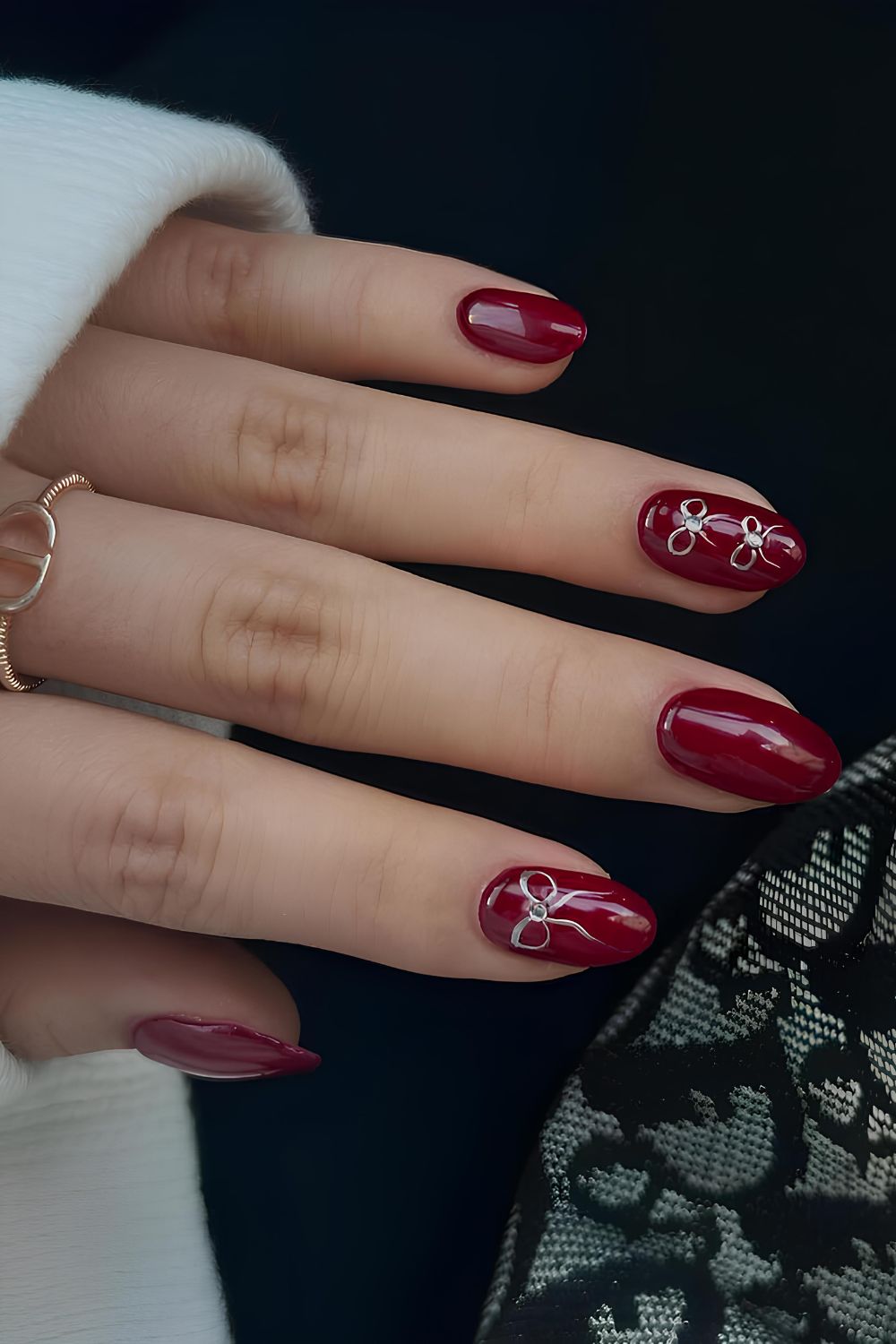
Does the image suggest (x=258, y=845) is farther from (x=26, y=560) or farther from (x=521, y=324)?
(x=521, y=324)

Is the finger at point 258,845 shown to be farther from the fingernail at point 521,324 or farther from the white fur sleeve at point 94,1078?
the fingernail at point 521,324

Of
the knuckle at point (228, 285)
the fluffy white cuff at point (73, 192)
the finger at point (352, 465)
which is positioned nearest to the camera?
the fluffy white cuff at point (73, 192)

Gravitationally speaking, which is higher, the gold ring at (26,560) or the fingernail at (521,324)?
the fingernail at (521,324)

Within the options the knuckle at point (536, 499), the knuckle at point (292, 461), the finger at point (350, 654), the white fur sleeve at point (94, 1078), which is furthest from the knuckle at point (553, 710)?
the white fur sleeve at point (94, 1078)

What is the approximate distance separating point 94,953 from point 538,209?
761 millimetres

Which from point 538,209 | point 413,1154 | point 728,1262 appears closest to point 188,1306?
point 413,1154

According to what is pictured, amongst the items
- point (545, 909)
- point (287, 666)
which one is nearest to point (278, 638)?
point (287, 666)

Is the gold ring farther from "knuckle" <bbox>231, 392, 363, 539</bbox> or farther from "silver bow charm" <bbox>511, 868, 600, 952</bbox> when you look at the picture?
"silver bow charm" <bbox>511, 868, 600, 952</bbox>

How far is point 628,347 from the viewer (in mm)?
933

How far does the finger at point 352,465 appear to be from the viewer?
0.74 meters

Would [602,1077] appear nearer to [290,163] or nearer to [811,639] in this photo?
[811,639]

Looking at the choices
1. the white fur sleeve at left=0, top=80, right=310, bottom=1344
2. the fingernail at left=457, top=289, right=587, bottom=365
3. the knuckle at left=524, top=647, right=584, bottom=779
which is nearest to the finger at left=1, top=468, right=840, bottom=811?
the knuckle at left=524, top=647, right=584, bottom=779

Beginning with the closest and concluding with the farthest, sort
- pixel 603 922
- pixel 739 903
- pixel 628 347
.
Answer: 1. pixel 603 922
2. pixel 739 903
3. pixel 628 347

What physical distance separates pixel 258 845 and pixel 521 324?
16.9 inches
